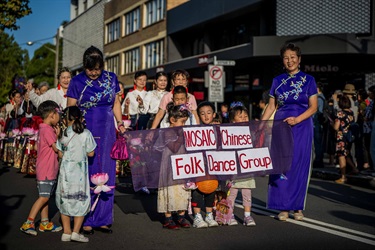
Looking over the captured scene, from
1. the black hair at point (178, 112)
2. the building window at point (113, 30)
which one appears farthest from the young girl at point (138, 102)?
the building window at point (113, 30)

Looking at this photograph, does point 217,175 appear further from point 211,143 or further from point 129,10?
point 129,10

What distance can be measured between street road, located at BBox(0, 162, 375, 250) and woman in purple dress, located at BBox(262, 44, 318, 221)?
0.27m

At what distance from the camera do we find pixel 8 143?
15438 millimetres

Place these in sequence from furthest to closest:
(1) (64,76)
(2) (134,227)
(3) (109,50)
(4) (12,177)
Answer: (3) (109,50)
(4) (12,177)
(1) (64,76)
(2) (134,227)

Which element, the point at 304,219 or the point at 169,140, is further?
the point at 304,219

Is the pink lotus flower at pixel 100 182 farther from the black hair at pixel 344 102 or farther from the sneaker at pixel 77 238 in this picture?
the black hair at pixel 344 102

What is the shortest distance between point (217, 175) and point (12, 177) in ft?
22.9

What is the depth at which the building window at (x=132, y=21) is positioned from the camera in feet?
138

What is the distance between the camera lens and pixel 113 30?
47.7m

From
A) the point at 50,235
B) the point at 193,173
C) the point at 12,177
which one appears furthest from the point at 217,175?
the point at 12,177

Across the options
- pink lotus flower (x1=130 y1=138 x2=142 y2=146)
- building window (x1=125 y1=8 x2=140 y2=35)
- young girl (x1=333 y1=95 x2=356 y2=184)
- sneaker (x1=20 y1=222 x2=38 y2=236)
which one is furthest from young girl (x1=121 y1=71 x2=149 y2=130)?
building window (x1=125 y1=8 x2=140 y2=35)

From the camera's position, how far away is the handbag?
19.5 feet

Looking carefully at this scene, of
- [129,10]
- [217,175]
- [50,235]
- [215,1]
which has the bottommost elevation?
[50,235]

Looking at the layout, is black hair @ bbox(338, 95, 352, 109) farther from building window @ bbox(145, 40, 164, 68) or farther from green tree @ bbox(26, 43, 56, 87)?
green tree @ bbox(26, 43, 56, 87)
